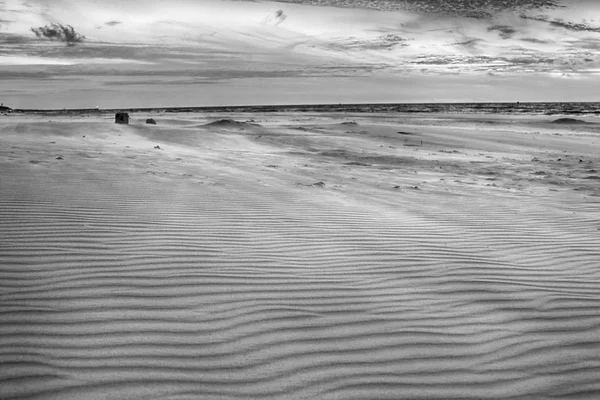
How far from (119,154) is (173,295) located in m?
7.91

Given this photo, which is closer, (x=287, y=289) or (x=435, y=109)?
(x=287, y=289)

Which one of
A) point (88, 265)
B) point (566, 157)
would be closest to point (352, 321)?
point (88, 265)

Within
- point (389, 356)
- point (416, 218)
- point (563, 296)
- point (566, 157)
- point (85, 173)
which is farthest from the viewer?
point (566, 157)

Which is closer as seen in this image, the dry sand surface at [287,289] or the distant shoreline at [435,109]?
the dry sand surface at [287,289]

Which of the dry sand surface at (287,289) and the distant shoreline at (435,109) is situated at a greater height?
the distant shoreline at (435,109)

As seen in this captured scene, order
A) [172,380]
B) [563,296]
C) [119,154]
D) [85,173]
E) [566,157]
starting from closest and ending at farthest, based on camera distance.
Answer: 1. [172,380]
2. [563,296]
3. [85,173]
4. [119,154]
5. [566,157]

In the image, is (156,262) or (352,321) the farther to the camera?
(156,262)

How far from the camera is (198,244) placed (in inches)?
198

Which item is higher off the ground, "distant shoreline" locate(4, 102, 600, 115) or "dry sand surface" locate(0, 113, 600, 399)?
"distant shoreline" locate(4, 102, 600, 115)

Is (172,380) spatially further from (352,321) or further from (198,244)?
(198,244)

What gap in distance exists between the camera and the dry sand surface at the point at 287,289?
2.97 m

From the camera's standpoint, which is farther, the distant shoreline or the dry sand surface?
the distant shoreline

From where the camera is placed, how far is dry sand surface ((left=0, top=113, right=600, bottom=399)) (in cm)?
297

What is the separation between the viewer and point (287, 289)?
412cm
